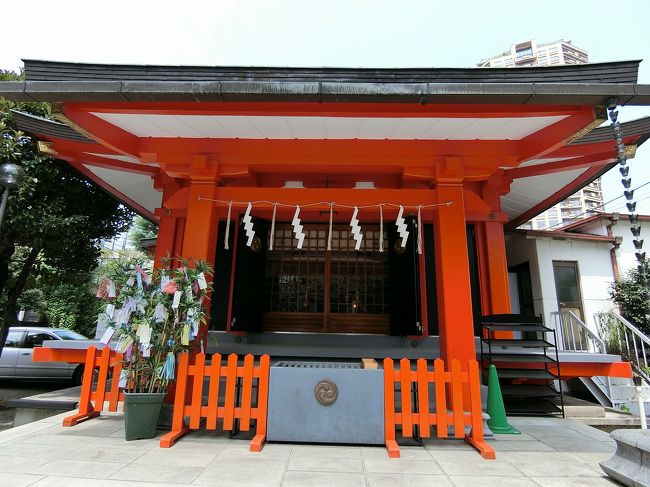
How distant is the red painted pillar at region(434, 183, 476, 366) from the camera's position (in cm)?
478

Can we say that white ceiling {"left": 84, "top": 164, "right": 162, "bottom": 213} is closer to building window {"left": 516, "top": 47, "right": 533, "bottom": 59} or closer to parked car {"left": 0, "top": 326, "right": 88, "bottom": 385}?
parked car {"left": 0, "top": 326, "right": 88, "bottom": 385}

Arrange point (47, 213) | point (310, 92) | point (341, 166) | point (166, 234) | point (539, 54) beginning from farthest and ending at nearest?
point (539, 54), point (166, 234), point (47, 213), point (341, 166), point (310, 92)

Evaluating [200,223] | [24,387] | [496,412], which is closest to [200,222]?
[200,223]

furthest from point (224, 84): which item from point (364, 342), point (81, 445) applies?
point (364, 342)

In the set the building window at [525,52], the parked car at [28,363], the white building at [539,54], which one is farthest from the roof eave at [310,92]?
the building window at [525,52]

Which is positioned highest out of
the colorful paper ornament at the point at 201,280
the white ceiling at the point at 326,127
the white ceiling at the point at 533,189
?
the white ceiling at the point at 533,189

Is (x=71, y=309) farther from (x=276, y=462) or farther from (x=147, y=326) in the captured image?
(x=276, y=462)

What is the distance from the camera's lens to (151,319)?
4203 millimetres

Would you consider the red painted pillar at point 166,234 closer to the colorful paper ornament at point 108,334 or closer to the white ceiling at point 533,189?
the colorful paper ornament at point 108,334

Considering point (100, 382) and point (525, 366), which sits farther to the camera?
point (525, 366)

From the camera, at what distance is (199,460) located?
3.48 meters

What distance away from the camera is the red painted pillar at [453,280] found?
15.7ft

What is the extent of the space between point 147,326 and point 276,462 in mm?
2028

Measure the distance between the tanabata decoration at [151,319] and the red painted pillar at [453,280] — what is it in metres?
3.15
